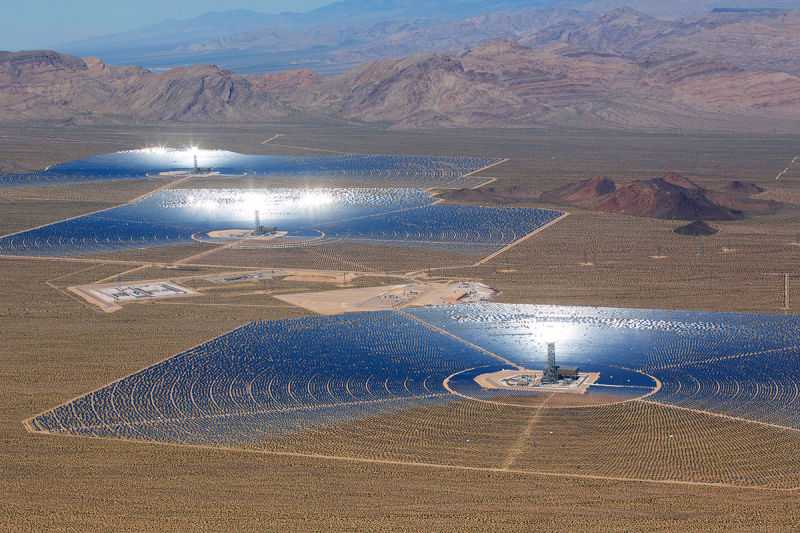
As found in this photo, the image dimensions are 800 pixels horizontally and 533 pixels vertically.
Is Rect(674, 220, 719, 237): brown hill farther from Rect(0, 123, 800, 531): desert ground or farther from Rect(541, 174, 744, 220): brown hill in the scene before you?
Rect(541, 174, 744, 220): brown hill

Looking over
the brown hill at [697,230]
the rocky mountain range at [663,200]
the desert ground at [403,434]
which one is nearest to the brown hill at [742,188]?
the rocky mountain range at [663,200]

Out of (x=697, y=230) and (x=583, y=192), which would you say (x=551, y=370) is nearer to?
(x=697, y=230)

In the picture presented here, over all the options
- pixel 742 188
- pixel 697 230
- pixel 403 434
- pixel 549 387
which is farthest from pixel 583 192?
pixel 403 434

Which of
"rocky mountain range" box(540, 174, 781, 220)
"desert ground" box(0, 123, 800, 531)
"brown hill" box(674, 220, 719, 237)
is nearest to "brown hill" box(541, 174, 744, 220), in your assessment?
"rocky mountain range" box(540, 174, 781, 220)

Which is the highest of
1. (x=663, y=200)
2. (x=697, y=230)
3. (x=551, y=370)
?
(x=663, y=200)

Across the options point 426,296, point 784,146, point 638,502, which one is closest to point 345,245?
point 426,296

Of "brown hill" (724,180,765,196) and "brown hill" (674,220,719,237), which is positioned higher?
"brown hill" (724,180,765,196)

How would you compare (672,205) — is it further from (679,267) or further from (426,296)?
(426,296)
